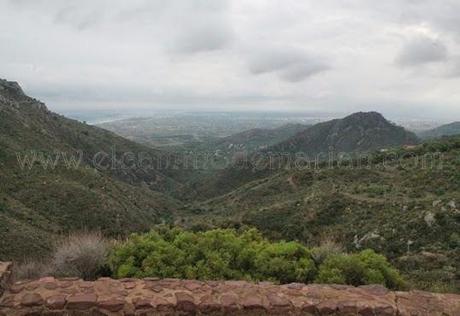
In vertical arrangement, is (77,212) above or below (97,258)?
below

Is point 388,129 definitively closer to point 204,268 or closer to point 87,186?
point 87,186

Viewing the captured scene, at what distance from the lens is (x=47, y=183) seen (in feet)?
147

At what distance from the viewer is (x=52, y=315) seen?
6.82m

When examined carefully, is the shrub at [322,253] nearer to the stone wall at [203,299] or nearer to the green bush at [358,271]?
the green bush at [358,271]

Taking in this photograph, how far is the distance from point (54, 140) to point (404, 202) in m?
49.2

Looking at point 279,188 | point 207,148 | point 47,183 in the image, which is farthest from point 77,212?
point 207,148

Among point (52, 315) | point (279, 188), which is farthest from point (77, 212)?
point (52, 315)

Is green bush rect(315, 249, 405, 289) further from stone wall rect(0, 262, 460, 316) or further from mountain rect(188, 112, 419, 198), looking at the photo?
mountain rect(188, 112, 419, 198)

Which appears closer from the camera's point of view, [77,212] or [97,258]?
[97,258]

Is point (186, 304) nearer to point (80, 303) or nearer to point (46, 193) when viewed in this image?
point (80, 303)

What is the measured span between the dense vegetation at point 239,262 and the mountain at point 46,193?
19.7 meters

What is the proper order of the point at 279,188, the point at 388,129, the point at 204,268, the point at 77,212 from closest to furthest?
the point at 204,268 → the point at 77,212 → the point at 279,188 → the point at 388,129

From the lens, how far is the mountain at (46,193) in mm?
33469

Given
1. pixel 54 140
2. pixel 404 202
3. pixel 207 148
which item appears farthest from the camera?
pixel 207 148
